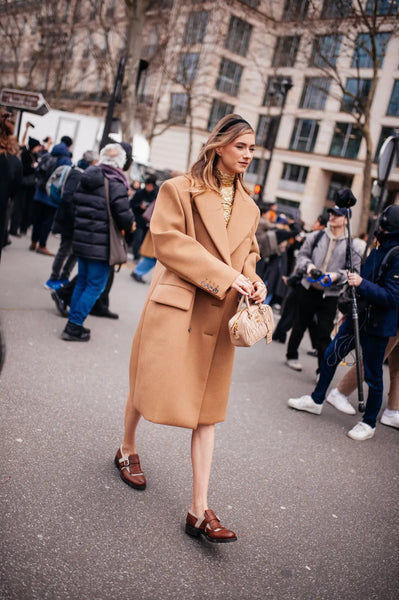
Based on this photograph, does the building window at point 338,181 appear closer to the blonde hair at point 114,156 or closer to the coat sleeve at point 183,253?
the blonde hair at point 114,156

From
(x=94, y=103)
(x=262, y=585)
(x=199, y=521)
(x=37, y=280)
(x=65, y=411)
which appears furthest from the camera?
(x=94, y=103)

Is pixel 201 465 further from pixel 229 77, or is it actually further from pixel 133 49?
pixel 229 77

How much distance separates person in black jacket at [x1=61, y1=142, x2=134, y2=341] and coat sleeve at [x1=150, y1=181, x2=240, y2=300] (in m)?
3.15

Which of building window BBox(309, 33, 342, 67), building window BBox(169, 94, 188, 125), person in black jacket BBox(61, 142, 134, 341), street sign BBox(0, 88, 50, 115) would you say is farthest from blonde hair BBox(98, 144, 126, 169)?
building window BBox(169, 94, 188, 125)

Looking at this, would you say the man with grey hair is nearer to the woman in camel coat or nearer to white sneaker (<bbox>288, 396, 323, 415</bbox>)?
white sneaker (<bbox>288, 396, 323, 415</bbox>)

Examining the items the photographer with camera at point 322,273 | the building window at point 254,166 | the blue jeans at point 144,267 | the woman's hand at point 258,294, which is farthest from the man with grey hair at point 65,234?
the building window at point 254,166

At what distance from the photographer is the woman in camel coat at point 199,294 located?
2.67m

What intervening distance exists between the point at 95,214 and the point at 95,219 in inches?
2.2

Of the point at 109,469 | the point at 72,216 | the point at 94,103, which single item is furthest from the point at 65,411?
the point at 94,103

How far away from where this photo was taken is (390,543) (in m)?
3.34

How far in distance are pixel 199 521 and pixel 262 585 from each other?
44cm

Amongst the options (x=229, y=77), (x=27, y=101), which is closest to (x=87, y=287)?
(x=27, y=101)

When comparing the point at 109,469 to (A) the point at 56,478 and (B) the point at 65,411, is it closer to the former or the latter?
(A) the point at 56,478

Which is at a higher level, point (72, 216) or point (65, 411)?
point (72, 216)
